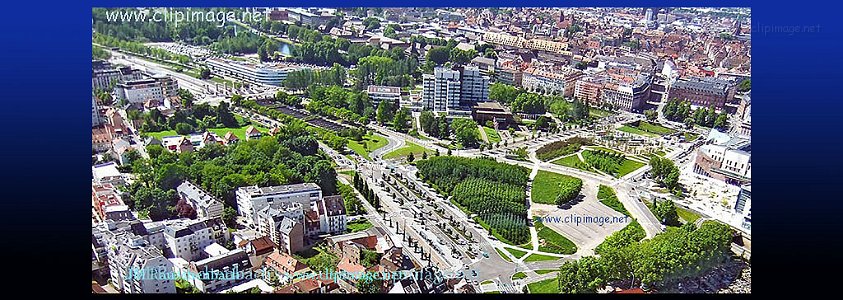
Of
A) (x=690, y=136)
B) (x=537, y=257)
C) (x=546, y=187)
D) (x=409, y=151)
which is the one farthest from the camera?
(x=409, y=151)

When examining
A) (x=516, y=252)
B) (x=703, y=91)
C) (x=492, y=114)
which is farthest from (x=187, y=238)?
(x=703, y=91)

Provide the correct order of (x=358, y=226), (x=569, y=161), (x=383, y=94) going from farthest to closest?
(x=383, y=94)
(x=569, y=161)
(x=358, y=226)

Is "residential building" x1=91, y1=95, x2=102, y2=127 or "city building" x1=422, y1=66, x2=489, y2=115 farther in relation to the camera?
"city building" x1=422, y1=66, x2=489, y2=115

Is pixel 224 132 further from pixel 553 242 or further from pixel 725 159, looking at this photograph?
pixel 725 159

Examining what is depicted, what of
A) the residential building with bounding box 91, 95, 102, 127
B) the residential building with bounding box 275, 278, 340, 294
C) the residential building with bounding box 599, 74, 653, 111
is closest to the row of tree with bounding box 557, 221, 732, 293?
the residential building with bounding box 599, 74, 653, 111

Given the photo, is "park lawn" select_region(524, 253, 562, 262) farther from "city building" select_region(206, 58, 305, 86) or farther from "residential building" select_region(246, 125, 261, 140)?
"city building" select_region(206, 58, 305, 86)
